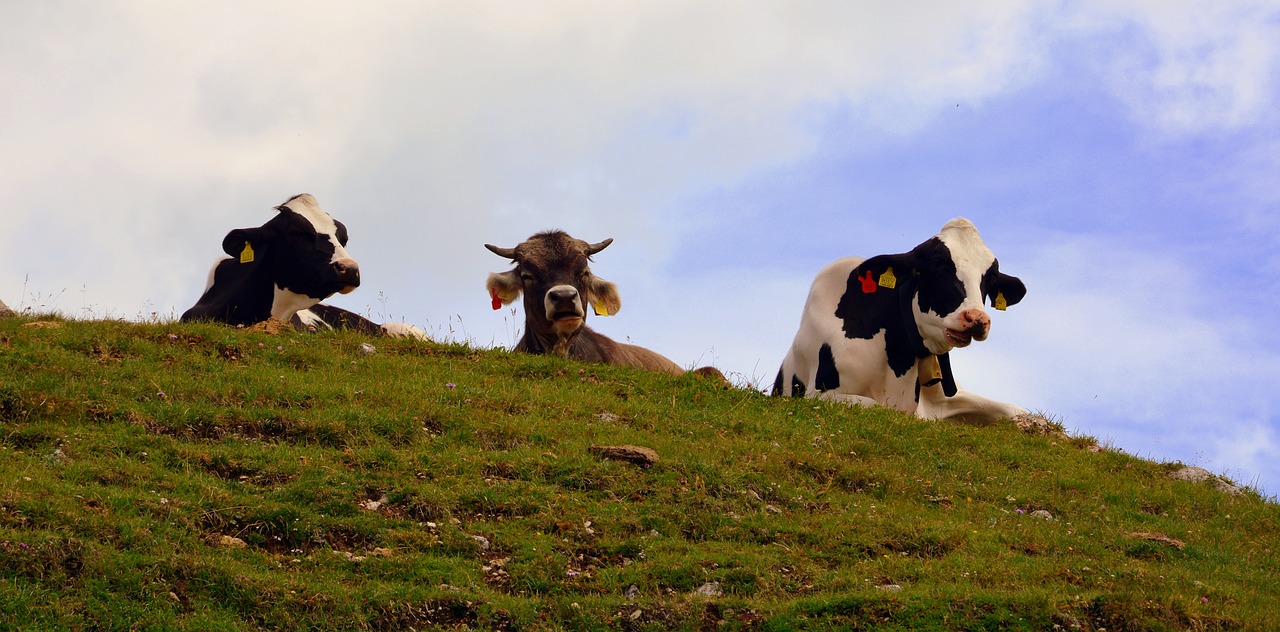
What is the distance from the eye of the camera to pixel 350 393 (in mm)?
14414

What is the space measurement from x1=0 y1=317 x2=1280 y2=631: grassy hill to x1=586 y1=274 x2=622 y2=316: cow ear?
14.9 ft

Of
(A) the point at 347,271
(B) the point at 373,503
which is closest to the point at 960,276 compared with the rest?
(A) the point at 347,271

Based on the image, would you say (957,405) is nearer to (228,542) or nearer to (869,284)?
(869,284)

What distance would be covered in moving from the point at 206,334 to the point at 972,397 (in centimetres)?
980

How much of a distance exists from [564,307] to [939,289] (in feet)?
15.4

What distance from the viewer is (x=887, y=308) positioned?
20125mm

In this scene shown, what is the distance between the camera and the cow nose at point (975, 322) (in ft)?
61.3

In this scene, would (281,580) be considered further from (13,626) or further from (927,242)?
(927,242)

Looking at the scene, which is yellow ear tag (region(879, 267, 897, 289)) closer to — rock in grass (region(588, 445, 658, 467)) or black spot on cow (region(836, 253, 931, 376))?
black spot on cow (region(836, 253, 931, 376))

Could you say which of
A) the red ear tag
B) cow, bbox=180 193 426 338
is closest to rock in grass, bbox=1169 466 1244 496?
the red ear tag

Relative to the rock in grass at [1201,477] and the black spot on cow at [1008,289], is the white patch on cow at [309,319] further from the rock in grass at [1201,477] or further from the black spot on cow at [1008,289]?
the rock in grass at [1201,477]

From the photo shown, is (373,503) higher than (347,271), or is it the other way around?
(347,271)

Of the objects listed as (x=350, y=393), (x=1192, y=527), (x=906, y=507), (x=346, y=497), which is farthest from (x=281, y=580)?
(x=1192, y=527)

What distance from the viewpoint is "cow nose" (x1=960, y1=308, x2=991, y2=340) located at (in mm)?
18688
